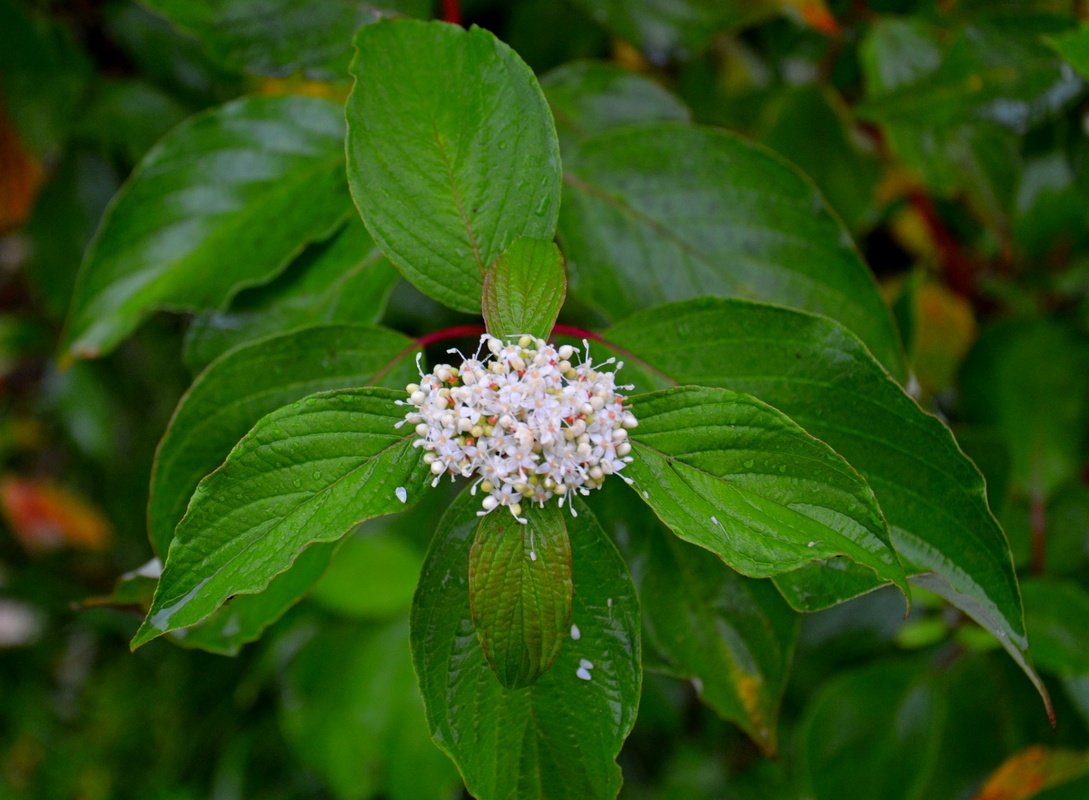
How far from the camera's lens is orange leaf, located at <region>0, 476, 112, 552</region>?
1.70 meters

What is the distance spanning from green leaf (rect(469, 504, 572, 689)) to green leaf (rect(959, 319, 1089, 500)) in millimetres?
786

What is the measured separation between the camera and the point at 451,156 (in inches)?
23.9

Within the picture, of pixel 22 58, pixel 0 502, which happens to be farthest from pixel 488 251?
pixel 0 502

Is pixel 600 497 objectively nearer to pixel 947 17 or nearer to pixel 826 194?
pixel 826 194

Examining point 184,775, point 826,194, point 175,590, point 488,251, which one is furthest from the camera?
point 184,775

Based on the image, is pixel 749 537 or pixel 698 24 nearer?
pixel 749 537

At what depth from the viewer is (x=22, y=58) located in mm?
974

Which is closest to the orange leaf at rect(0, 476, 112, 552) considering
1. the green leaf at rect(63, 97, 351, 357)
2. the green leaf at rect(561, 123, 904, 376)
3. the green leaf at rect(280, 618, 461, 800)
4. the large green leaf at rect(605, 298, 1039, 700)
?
the green leaf at rect(280, 618, 461, 800)

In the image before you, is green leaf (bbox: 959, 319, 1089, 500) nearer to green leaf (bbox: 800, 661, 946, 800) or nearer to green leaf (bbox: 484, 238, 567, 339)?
green leaf (bbox: 800, 661, 946, 800)

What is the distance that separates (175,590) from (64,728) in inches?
64.0

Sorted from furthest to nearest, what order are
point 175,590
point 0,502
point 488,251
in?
point 0,502 < point 488,251 < point 175,590

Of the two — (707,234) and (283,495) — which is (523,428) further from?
(707,234)

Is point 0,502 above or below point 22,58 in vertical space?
below

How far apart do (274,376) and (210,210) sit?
0.81ft
